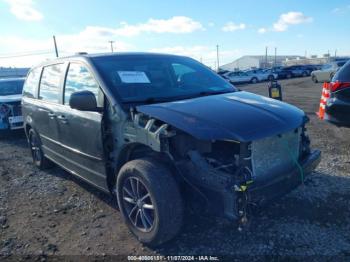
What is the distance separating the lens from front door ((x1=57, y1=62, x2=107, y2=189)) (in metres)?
3.65

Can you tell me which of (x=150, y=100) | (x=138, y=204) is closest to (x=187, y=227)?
Answer: (x=138, y=204)

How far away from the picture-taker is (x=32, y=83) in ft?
18.8

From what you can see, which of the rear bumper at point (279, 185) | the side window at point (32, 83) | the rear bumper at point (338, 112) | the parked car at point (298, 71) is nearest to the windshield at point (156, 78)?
the rear bumper at point (279, 185)

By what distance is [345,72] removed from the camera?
569 centimetres

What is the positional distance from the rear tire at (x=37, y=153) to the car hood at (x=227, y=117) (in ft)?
10.6

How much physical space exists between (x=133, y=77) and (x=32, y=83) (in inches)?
113

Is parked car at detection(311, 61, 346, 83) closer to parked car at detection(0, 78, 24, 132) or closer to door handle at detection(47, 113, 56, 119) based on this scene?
parked car at detection(0, 78, 24, 132)

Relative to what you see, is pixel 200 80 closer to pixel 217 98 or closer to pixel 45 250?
pixel 217 98

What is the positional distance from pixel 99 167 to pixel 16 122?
5.89 metres

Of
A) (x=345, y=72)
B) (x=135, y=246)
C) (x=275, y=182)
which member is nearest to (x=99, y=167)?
(x=135, y=246)

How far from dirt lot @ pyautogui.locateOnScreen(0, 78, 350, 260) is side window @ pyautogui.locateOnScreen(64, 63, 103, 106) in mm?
1414

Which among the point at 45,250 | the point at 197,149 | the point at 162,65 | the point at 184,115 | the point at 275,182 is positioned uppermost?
the point at 162,65

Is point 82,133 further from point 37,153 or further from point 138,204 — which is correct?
point 37,153

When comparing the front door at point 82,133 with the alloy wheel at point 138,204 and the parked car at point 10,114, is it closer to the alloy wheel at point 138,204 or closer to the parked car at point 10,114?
the alloy wheel at point 138,204
